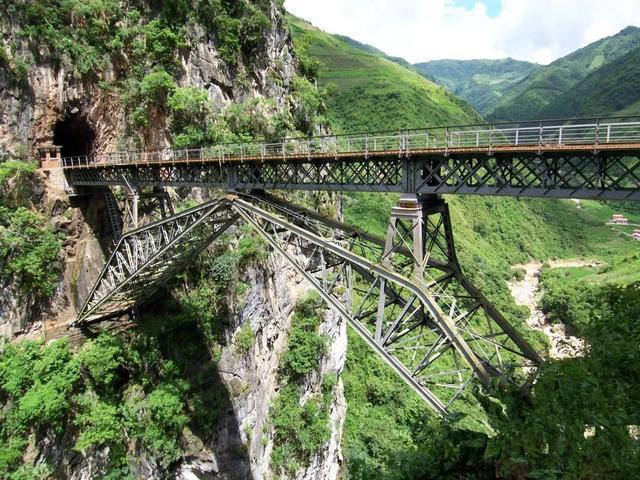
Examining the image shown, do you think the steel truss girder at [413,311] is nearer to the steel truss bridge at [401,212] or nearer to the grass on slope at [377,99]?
the steel truss bridge at [401,212]

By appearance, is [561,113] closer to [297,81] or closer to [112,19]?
[297,81]

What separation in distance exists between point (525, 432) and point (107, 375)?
18198mm

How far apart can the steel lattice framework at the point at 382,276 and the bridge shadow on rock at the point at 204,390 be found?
244cm

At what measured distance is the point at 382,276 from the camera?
1066 centimetres

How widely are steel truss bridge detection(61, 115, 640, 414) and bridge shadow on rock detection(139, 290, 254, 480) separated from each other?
2.50m

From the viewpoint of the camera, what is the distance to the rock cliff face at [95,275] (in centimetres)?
1844

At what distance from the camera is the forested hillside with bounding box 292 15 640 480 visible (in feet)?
17.0

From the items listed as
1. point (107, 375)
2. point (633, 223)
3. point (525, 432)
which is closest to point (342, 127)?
point (633, 223)

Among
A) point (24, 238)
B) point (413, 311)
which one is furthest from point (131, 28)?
point (413, 311)

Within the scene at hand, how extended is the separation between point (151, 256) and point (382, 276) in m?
10.7

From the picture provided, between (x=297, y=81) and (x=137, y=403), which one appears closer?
(x=137, y=403)

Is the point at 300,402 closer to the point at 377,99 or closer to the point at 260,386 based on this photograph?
the point at 260,386

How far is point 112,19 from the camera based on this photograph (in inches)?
900

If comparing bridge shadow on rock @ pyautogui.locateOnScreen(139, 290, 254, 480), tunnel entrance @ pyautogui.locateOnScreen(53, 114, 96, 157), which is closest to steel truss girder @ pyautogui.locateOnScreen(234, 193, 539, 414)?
bridge shadow on rock @ pyautogui.locateOnScreen(139, 290, 254, 480)
